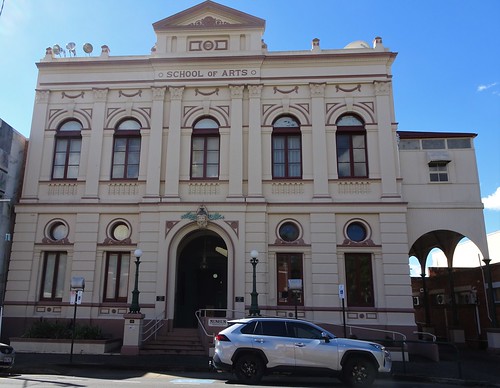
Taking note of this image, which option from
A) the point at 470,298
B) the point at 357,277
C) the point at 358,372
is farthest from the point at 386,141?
the point at 358,372

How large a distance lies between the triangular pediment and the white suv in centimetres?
1645

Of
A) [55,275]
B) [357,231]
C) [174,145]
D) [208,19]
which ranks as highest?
[208,19]

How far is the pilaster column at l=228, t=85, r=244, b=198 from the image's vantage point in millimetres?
21250

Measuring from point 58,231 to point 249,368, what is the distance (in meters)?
13.7

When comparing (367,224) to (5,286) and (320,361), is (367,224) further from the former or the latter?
(5,286)

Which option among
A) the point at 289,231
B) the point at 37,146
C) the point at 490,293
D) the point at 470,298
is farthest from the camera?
the point at 470,298

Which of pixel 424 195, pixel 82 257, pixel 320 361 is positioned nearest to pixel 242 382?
pixel 320 361

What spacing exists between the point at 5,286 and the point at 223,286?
33.9 ft

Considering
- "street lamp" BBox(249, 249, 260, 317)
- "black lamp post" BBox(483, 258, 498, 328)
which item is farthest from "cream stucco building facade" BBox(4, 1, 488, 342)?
"street lamp" BBox(249, 249, 260, 317)

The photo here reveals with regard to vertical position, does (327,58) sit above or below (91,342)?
above

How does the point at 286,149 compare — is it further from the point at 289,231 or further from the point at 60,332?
the point at 60,332

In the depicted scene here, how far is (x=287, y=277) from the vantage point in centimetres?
2053

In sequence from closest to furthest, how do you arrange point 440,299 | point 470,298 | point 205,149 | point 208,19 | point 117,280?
point 117,280 → point 205,149 → point 208,19 → point 470,298 → point 440,299

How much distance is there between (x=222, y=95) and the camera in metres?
22.7
